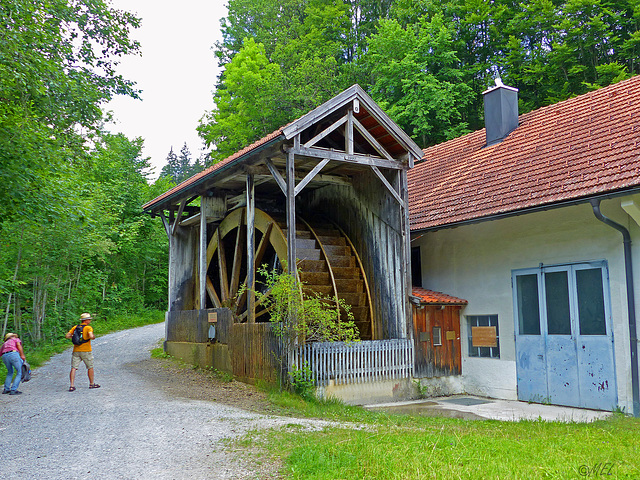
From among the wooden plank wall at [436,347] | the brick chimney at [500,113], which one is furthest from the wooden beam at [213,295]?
the brick chimney at [500,113]

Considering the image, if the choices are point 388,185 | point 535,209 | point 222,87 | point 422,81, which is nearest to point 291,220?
point 388,185

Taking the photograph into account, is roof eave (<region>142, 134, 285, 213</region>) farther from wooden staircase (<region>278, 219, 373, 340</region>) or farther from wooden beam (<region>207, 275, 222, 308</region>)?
wooden beam (<region>207, 275, 222, 308</region>)

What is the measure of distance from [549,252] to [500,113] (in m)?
4.40

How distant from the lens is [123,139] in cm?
3133

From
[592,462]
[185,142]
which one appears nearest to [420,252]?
[592,462]

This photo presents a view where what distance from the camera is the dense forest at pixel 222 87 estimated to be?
982 cm

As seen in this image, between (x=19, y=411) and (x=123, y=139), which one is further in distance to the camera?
(x=123, y=139)

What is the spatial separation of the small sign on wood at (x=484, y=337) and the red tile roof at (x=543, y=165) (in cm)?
198

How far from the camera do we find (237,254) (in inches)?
496

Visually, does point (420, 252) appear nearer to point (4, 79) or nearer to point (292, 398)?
point (292, 398)

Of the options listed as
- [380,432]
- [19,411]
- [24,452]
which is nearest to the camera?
[24,452]

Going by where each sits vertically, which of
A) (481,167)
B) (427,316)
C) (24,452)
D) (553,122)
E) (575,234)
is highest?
(553,122)

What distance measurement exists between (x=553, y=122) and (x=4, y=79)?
950 cm
